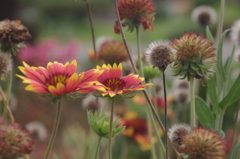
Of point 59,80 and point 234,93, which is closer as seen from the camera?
point 59,80

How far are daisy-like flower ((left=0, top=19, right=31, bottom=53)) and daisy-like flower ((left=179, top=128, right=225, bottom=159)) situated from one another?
0.34 m

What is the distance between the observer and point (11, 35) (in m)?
0.71

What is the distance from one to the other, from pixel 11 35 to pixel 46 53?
4.84 feet

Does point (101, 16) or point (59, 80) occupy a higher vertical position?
point (101, 16)

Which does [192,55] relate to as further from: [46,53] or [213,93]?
[46,53]

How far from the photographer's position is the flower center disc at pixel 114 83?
0.57m

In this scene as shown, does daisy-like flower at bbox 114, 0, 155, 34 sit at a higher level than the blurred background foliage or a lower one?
lower

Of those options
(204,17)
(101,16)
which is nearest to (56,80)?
(204,17)

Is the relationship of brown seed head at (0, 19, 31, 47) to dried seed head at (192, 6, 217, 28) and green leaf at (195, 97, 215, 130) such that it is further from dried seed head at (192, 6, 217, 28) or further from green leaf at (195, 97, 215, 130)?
dried seed head at (192, 6, 217, 28)

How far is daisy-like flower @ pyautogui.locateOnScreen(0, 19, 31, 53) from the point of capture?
70cm

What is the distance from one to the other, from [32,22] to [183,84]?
2.90 metres

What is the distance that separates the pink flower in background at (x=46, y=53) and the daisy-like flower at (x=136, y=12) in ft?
4.37

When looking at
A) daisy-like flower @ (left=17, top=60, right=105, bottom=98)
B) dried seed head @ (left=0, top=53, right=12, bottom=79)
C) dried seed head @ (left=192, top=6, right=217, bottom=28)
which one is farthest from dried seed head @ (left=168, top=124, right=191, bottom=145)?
dried seed head @ (left=192, top=6, right=217, bottom=28)

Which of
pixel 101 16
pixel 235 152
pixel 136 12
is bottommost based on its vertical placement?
pixel 235 152
